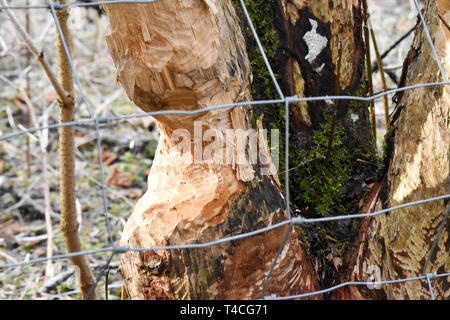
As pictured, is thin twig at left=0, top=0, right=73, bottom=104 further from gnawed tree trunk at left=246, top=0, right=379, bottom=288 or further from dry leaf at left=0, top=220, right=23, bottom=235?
dry leaf at left=0, top=220, right=23, bottom=235

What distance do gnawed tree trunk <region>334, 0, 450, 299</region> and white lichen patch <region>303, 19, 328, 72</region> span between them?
248 mm

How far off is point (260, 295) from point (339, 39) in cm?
77

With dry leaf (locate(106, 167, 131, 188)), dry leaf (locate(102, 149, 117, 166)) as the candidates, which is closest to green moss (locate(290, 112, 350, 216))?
dry leaf (locate(106, 167, 131, 188))

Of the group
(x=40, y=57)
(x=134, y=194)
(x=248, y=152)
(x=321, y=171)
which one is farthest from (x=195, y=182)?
(x=134, y=194)

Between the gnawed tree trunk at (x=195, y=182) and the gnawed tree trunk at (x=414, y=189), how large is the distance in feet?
0.69

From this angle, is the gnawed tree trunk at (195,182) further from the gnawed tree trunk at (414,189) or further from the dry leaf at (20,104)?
the dry leaf at (20,104)

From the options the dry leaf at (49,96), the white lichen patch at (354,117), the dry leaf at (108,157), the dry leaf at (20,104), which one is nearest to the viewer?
the white lichen patch at (354,117)

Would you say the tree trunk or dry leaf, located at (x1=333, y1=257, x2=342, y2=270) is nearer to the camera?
the tree trunk

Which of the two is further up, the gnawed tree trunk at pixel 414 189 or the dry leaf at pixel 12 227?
the gnawed tree trunk at pixel 414 189

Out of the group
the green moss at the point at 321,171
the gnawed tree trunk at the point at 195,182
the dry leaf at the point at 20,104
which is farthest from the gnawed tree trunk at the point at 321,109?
the dry leaf at the point at 20,104

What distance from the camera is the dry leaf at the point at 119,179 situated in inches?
120

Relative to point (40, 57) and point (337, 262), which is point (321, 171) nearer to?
point (337, 262)

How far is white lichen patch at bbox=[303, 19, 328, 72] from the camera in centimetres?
142
